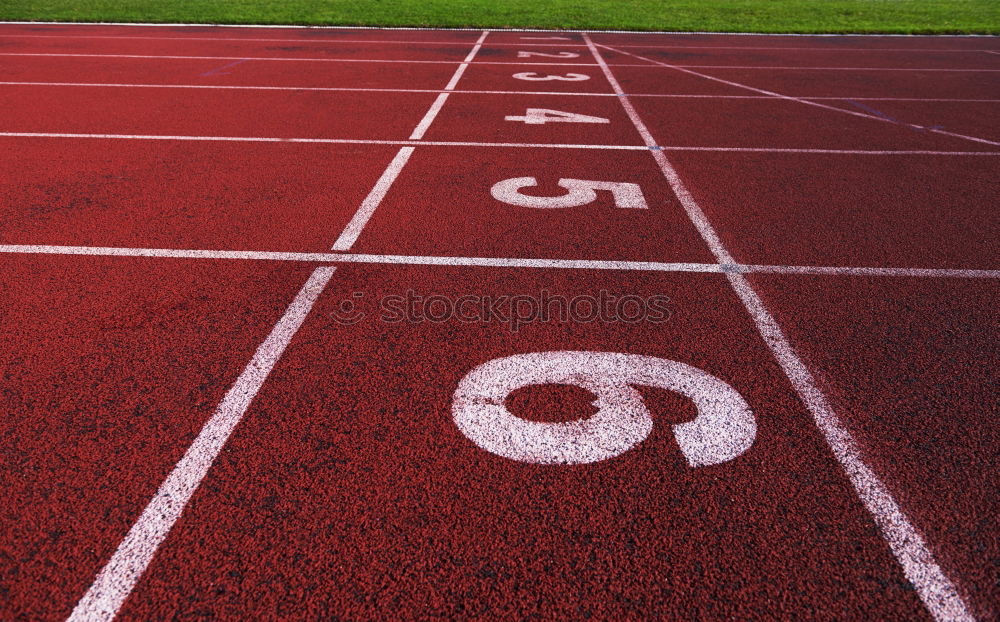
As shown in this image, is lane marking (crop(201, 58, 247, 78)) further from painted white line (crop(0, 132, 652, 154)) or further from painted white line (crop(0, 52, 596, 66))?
painted white line (crop(0, 132, 652, 154))

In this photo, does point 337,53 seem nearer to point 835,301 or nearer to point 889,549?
point 835,301

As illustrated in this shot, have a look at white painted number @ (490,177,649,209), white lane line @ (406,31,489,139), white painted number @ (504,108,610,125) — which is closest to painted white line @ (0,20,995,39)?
white lane line @ (406,31,489,139)

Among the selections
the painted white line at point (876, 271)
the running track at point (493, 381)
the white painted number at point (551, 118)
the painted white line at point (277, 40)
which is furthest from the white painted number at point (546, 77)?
the painted white line at point (876, 271)

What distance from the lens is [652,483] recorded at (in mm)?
2674

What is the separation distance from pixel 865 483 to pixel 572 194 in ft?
11.7

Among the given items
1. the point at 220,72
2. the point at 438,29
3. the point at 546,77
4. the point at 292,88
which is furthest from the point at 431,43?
the point at 292,88

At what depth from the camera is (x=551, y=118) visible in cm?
827

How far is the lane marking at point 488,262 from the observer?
440cm

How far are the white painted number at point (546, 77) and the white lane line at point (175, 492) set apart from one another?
8218mm

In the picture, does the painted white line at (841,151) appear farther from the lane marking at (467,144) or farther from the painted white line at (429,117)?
the painted white line at (429,117)

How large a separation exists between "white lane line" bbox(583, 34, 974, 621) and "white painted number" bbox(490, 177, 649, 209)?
1312 millimetres

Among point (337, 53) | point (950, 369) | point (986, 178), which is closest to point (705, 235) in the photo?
point (950, 369)

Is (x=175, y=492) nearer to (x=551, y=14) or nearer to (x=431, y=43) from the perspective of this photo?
(x=431, y=43)

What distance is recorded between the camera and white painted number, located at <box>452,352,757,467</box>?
2844 mm
